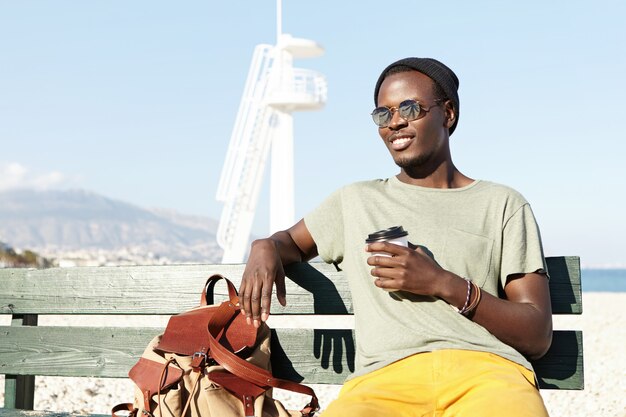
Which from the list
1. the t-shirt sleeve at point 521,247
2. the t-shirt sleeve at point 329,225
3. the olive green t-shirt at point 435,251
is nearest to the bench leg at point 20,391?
the t-shirt sleeve at point 329,225

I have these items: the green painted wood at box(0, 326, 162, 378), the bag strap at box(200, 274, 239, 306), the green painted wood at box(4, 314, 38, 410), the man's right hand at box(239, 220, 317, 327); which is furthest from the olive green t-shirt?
the green painted wood at box(4, 314, 38, 410)

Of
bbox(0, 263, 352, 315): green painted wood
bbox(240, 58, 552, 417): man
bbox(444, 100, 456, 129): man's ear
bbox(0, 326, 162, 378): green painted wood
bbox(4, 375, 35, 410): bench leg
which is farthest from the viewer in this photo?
bbox(4, 375, 35, 410): bench leg

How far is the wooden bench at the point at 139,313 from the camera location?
11.9 feet

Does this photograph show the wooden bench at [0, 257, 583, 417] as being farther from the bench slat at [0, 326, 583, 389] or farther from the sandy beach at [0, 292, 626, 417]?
the sandy beach at [0, 292, 626, 417]

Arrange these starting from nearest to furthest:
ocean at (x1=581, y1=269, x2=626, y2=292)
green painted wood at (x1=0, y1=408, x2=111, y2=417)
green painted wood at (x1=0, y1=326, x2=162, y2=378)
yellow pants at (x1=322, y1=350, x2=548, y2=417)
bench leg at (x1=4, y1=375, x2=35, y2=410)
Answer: yellow pants at (x1=322, y1=350, x2=548, y2=417), green painted wood at (x1=0, y1=408, x2=111, y2=417), green painted wood at (x1=0, y1=326, x2=162, y2=378), bench leg at (x1=4, y1=375, x2=35, y2=410), ocean at (x1=581, y1=269, x2=626, y2=292)

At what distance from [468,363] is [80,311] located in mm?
2309

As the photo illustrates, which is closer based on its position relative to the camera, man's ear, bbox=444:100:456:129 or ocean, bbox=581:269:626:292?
man's ear, bbox=444:100:456:129

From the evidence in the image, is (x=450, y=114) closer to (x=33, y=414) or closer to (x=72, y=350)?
(x=72, y=350)

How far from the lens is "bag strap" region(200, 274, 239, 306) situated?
3.65 meters

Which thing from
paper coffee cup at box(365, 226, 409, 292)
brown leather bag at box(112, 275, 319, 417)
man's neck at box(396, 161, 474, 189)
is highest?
man's neck at box(396, 161, 474, 189)

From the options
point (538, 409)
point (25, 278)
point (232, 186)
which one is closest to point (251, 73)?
point (232, 186)

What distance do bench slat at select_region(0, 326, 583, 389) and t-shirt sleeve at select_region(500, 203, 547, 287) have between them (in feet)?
1.87

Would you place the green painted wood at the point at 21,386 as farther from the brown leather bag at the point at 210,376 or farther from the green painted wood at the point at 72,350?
the brown leather bag at the point at 210,376

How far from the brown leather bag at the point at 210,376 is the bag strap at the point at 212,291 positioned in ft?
0.15
